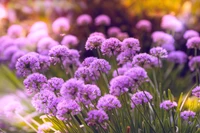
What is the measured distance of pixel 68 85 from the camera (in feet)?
6.12

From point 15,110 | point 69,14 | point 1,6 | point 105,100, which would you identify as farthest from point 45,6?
point 105,100

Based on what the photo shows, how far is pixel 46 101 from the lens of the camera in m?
2.00

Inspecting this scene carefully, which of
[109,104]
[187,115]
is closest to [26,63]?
[109,104]

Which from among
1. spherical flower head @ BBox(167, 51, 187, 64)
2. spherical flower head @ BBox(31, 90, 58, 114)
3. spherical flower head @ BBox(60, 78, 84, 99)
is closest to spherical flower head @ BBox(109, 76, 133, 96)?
spherical flower head @ BBox(60, 78, 84, 99)

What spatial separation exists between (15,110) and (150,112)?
0.90m

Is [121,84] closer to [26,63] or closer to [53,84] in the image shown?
[53,84]

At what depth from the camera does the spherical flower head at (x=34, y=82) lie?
6.74 feet

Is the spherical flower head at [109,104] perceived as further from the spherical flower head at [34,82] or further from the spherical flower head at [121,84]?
the spherical flower head at [34,82]

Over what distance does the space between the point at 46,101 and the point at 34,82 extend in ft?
0.47

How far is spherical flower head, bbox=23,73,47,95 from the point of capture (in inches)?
80.9

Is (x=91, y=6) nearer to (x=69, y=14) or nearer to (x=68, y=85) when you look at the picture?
(x=69, y=14)

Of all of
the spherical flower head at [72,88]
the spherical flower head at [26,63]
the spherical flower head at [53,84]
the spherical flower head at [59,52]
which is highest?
the spherical flower head at [59,52]

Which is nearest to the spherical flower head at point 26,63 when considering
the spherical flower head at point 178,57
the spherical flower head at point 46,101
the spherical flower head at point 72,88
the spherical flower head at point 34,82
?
the spherical flower head at point 34,82

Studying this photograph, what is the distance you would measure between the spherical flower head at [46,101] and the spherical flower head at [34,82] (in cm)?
7
